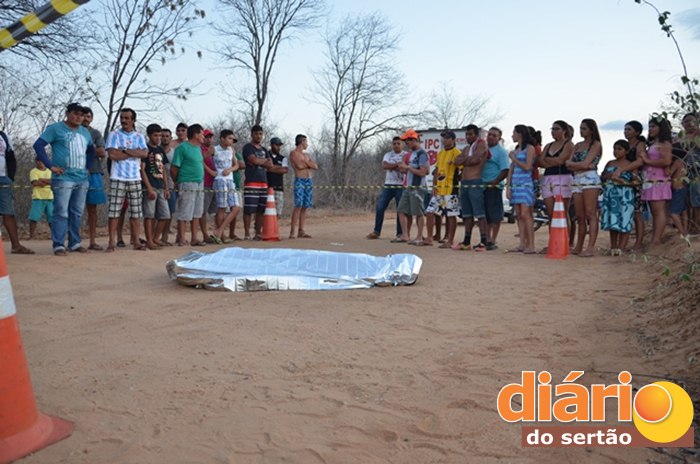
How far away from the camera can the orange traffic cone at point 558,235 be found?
9.21 metres

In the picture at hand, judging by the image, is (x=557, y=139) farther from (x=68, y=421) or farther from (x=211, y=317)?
(x=68, y=421)

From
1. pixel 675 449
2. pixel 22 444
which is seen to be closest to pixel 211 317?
pixel 22 444

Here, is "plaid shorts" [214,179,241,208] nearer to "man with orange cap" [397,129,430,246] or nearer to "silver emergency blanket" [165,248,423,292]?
"man with orange cap" [397,129,430,246]

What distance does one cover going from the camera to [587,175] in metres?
9.09

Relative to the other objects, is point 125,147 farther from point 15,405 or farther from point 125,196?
point 15,405

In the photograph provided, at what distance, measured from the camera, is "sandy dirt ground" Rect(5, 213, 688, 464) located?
281 centimetres

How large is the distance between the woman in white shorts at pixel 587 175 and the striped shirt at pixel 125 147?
6.31m

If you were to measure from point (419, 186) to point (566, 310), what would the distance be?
592 cm

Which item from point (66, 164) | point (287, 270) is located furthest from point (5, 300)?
point (66, 164)

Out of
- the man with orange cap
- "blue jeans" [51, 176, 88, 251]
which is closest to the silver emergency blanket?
"blue jeans" [51, 176, 88, 251]

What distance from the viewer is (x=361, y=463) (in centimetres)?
265

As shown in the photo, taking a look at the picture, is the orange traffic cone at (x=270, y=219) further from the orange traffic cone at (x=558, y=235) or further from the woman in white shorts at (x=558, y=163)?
the orange traffic cone at (x=558, y=235)

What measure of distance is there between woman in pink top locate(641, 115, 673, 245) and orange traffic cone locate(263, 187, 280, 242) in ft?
19.9

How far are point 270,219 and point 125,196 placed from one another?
8.98ft
